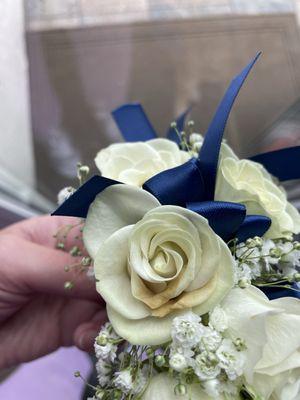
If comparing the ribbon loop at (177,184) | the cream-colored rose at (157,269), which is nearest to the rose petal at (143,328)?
the cream-colored rose at (157,269)

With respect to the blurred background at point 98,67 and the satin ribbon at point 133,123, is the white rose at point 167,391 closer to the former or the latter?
the satin ribbon at point 133,123

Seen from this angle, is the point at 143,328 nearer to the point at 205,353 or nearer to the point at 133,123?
the point at 205,353

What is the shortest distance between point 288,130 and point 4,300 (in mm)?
447

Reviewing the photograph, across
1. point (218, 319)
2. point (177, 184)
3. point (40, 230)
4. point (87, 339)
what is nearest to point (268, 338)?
point (218, 319)

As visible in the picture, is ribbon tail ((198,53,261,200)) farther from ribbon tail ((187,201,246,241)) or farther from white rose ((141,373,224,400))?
white rose ((141,373,224,400))

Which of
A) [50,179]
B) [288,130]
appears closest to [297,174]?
[288,130]

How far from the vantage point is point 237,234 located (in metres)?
0.40

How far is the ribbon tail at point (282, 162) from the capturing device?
473mm

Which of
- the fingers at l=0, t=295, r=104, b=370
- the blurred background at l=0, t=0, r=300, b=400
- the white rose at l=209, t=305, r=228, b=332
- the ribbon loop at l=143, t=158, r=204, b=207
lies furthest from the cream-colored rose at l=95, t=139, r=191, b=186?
the blurred background at l=0, t=0, r=300, b=400

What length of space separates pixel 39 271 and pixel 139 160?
192 millimetres

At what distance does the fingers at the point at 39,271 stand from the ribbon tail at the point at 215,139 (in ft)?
0.64

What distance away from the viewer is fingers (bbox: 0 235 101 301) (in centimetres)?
52

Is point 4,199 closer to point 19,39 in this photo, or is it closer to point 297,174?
point 19,39

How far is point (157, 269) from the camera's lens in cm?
35
